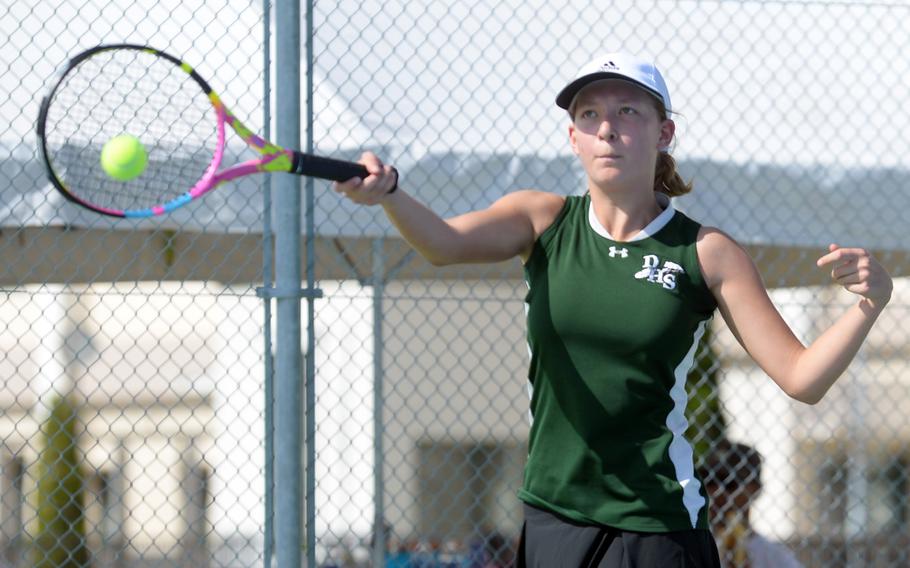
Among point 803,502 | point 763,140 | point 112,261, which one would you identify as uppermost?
point 763,140

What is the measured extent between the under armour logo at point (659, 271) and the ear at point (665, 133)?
10.2 inches

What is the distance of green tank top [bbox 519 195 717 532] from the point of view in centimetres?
246

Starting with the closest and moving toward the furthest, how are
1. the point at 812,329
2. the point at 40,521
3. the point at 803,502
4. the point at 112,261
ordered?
the point at 112,261
the point at 40,521
the point at 812,329
the point at 803,502

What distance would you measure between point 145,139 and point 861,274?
1.86 meters

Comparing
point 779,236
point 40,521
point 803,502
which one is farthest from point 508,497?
point 779,236

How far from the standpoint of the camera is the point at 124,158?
230cm

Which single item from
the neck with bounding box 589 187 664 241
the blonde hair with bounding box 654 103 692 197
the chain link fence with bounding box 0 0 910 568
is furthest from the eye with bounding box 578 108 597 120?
the chain link fence with bounding box 0 0 910 568

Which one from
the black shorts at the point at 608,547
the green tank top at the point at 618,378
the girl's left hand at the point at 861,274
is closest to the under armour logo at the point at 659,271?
the green tank top at the point at 618,378

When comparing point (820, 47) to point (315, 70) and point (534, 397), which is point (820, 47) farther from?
point (534, 397)

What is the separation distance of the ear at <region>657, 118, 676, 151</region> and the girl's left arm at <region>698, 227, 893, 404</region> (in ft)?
0.67

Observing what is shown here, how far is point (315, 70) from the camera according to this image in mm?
4121

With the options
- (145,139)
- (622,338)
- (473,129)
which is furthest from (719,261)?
(473,129)

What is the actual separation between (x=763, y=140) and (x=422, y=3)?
135 centimetres

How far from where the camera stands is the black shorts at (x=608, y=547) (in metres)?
2.47
